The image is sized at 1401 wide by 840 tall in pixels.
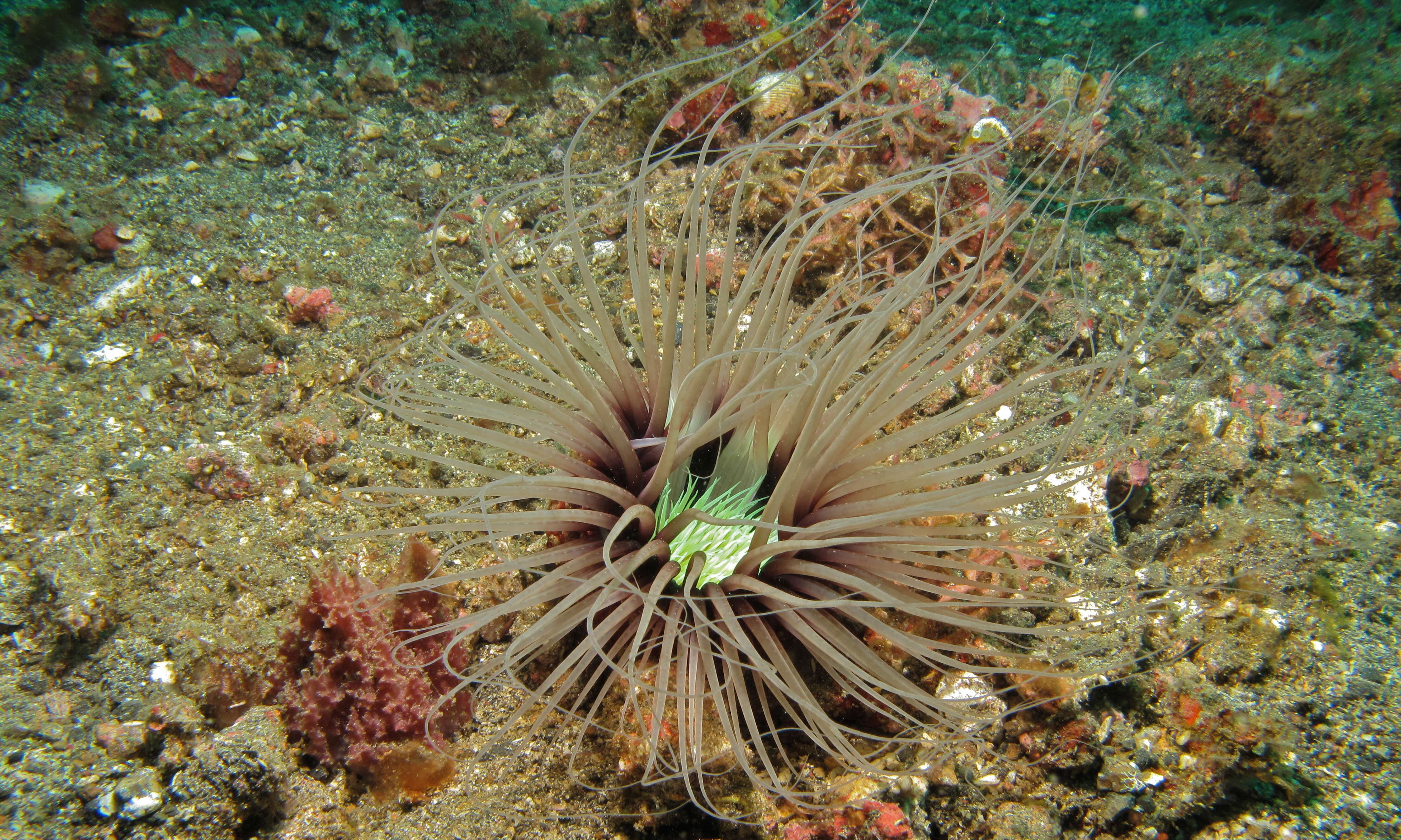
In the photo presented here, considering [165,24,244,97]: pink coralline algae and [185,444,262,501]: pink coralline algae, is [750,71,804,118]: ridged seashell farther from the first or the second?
[165,24,244,97]: pink coralline algae

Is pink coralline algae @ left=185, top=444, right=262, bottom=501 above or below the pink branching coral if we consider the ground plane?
above

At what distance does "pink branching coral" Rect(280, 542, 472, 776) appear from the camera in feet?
7.61

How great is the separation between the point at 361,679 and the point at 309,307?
6.89 feet

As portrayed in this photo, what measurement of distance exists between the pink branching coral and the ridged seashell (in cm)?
342

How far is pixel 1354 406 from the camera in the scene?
3236 millimetres

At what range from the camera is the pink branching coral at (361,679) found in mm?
2320

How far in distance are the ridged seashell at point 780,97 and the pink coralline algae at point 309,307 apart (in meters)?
2.76

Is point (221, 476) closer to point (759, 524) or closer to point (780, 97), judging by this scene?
point (759, 524)

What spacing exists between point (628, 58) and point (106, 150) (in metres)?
3.51

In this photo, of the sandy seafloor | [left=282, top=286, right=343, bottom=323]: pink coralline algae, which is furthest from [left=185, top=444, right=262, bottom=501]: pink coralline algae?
[left=282, top=286, right=343, bottom=323]: pink coralline algae

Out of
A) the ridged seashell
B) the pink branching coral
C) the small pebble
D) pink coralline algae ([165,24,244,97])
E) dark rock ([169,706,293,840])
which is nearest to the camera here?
dark rock ([169,706,293,840])

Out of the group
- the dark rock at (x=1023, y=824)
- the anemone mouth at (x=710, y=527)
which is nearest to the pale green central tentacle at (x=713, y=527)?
the anemone mouth at (x=710, y=527)

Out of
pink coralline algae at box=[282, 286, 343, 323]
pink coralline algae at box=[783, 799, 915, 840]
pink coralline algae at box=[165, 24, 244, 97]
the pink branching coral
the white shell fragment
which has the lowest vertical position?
pink coralline algae at box=[783, 799, 915, 840]

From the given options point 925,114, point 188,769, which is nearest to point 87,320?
point 188,769
